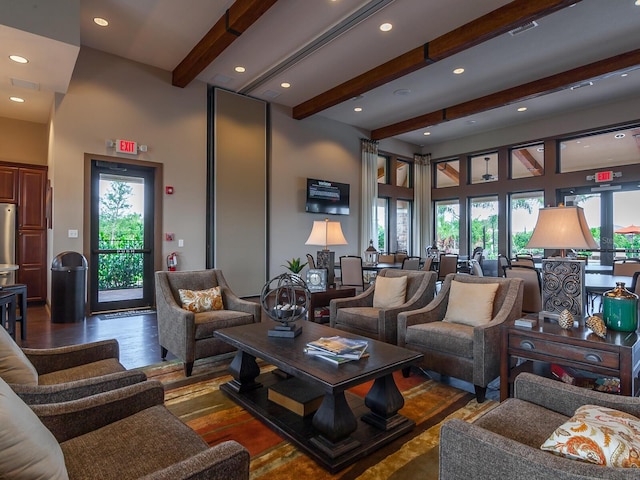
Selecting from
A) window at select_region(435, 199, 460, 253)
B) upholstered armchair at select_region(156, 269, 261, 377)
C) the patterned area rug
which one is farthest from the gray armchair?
window at select_region(435, 199, 460, 253)

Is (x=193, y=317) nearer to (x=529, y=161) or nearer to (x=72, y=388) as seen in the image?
(x=72, y=388)

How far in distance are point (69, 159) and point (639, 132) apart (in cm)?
1019

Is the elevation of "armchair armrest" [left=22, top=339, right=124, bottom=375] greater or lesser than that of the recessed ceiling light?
lesser

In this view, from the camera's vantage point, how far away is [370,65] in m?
5.89

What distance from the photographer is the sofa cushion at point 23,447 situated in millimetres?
826

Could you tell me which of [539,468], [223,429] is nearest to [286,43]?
[223,429]

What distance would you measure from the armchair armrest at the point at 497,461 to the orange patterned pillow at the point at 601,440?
8 cm

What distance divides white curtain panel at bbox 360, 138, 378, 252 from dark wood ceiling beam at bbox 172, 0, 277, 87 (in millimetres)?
4597

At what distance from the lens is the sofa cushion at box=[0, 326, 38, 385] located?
60.3 inches

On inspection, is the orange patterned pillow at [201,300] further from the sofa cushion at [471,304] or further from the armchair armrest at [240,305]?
the sofa cushion at [471,304]

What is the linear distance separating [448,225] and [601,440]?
9.89m

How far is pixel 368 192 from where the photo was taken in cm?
910

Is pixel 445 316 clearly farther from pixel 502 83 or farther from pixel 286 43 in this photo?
pixel 502 83

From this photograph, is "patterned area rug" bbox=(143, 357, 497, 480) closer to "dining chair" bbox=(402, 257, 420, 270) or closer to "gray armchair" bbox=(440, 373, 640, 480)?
"gray armchair" bbox=(440, 373, 640, 480)
